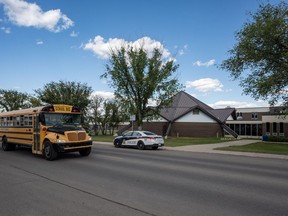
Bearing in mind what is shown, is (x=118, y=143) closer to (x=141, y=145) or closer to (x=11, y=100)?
(x=141, y=145)

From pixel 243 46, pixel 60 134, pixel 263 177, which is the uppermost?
pixel 243 46

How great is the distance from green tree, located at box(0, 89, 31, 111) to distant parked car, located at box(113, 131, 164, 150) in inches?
2116

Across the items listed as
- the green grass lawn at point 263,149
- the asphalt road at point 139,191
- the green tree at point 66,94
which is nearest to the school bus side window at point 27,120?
the asphalt road at point 139,191

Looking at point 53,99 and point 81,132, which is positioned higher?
point 53,99

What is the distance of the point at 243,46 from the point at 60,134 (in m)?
16.6

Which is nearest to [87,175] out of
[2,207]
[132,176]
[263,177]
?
[132,176]

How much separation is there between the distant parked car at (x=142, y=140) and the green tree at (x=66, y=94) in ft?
71.7

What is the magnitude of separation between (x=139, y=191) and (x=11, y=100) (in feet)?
234

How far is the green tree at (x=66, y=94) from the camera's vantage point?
44.0m

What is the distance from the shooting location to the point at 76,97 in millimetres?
45000

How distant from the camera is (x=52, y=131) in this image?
14.4 meters

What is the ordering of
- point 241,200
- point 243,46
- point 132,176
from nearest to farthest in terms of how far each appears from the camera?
point 241,200 → point 132,176 → point 243,46

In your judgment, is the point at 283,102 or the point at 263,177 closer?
the point at 263,177

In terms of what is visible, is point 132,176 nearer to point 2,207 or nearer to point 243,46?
point 2,207
